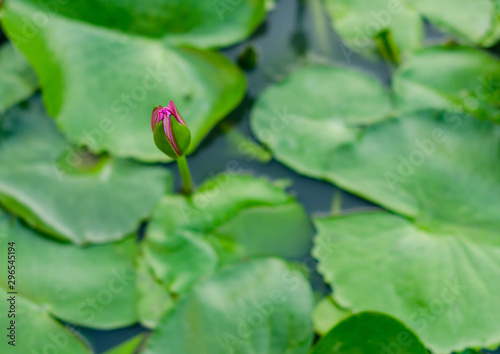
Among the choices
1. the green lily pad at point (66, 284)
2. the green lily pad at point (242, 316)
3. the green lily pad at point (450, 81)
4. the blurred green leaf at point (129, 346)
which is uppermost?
the green lily pad at point (450, 81)

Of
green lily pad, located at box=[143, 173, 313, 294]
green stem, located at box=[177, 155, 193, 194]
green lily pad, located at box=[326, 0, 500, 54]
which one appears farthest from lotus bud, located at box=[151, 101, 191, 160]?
green lily pad, located at box=[326, 0, 500, 54]

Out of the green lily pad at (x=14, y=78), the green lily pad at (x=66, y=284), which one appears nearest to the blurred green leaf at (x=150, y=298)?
the green lily pad at (x=66, y=284)

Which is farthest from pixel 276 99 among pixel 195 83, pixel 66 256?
pixel 66 256

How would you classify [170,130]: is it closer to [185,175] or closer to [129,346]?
[185,175]

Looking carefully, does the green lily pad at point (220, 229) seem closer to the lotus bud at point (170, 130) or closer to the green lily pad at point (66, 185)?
the green lily pad at point (66, 185)

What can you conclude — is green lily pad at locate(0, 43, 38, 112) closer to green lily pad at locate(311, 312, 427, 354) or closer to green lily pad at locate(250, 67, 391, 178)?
green lily pad at locate(250, 67, 391, 178)

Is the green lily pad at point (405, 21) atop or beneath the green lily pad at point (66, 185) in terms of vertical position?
atop

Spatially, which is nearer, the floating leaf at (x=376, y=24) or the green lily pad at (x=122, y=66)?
the green lily pad at (x=122, y=66)

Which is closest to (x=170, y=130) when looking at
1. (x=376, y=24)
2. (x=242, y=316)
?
(x=242, y=316)
